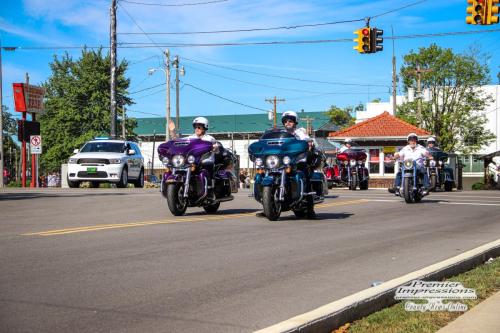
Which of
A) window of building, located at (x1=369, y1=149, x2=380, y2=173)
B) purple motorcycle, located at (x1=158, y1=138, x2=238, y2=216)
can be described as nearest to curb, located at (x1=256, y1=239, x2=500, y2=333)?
purple motorcycle, located at (x1=158, y1=138, x2=238, y2=216)

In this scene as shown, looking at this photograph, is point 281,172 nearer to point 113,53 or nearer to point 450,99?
point 113,53

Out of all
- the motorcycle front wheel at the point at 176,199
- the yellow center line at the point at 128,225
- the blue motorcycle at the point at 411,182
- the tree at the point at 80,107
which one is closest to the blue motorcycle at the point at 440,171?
the blue motorcycle at the point at 411,182

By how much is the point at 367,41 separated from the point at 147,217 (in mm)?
17893

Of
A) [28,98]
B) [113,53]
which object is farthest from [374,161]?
[28,98]

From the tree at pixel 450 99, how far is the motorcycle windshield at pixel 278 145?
4721 centimetres

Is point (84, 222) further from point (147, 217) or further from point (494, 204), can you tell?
point (494, 204)

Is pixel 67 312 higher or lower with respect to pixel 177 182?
lower

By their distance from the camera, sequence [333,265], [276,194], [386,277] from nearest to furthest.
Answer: [386,277]
[333,265]
[276,194]

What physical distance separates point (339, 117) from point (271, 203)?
292 ft

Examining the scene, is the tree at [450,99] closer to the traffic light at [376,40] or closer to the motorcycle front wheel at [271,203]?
the traffic light at [376,40]

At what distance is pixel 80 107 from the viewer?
75.9 meters

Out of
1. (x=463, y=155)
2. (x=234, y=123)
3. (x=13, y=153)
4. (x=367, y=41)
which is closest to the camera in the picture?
(x=367, y=41)

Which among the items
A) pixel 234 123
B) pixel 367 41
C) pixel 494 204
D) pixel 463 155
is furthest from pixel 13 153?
pixel 494 204

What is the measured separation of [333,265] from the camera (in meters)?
8.06
